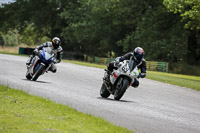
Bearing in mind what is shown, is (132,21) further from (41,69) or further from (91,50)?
(41,69)

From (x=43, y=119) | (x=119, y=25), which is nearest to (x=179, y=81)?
(x=43, y=119)

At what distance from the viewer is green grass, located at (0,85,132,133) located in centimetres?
702

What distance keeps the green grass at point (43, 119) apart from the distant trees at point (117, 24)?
27.0 meters

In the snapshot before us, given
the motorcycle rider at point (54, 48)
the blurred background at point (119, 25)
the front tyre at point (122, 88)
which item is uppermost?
the blurred background at point (119, 25)

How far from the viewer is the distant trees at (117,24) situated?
47750 mm

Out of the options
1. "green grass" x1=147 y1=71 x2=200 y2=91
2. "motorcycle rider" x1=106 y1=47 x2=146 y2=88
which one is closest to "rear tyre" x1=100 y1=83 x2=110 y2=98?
"motorcycle rider" x1=106 y1=47 x2=146 y2=88

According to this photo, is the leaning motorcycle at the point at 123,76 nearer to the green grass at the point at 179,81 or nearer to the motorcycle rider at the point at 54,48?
the motorcycle rider at the point at 54,48

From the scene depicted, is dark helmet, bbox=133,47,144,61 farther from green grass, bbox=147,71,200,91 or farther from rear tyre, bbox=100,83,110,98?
green grass, bbox=147,71,200,91

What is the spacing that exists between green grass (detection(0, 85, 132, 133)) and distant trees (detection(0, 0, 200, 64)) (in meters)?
27.0

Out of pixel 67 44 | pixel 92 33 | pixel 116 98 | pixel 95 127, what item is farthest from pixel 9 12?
pixel 95 127

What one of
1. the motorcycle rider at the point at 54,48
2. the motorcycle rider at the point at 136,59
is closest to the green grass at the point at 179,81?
the motorcycle rider at the point at 54,48

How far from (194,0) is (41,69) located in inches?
837

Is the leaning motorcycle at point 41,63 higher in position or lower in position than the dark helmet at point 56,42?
lower

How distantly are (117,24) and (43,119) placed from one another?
50.9 metres
